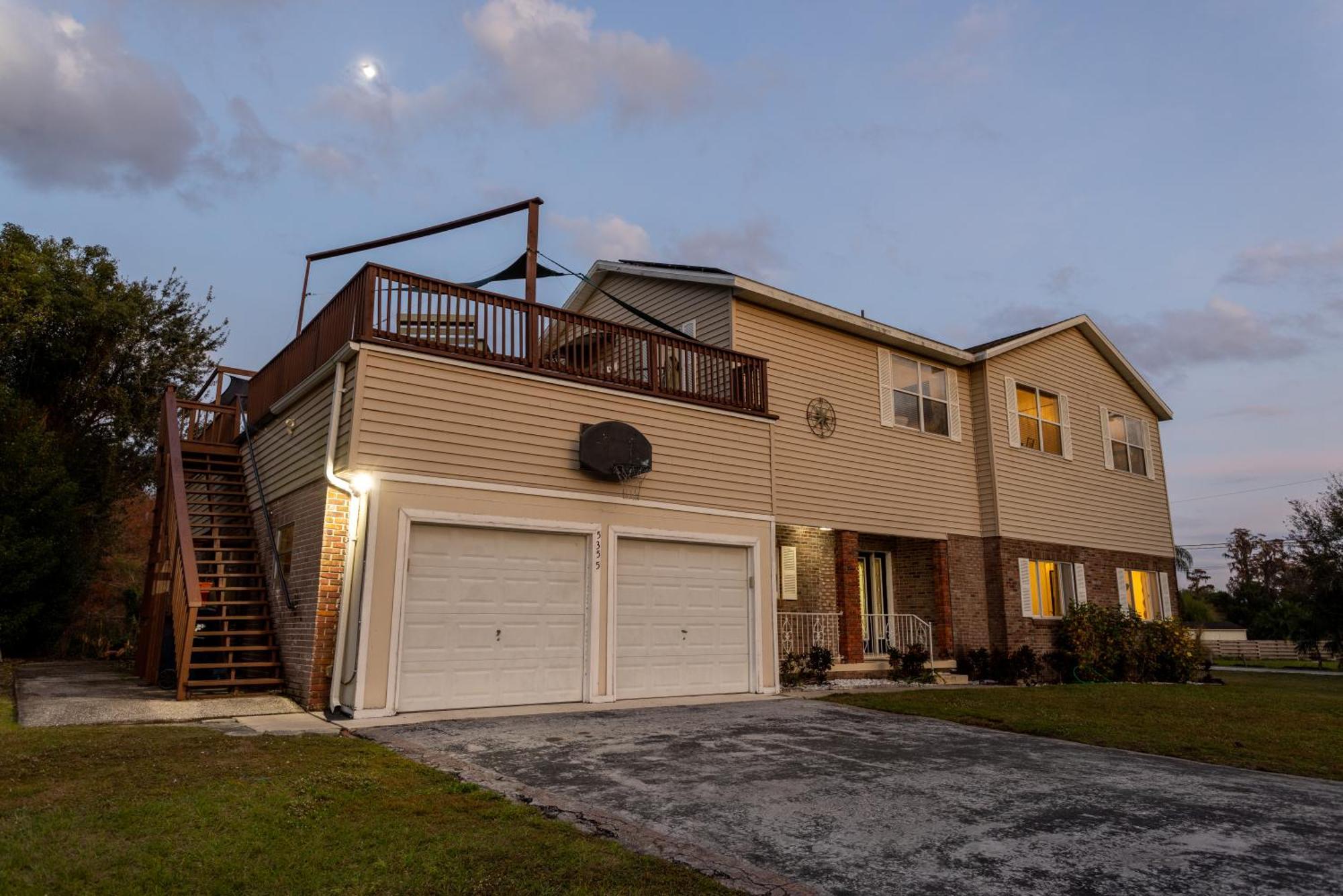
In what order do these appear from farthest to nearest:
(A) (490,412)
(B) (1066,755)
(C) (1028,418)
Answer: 1. (C) (1028,418)
2. (A) (490,412)
3. (B) (1066,755)

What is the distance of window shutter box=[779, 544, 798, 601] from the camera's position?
1476 centimetres

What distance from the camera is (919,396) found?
16.5m

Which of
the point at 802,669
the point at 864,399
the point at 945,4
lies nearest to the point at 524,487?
the point at 802,669

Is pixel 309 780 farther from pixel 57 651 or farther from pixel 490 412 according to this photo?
pixel 57 651

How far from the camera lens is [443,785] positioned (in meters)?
5.27

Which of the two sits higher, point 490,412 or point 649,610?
point 490,412

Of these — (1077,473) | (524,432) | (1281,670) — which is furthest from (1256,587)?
(524,432)

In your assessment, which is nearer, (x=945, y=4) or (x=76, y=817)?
(x=76, y=817)

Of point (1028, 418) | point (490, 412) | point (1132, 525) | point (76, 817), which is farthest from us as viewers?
point (1132, 525)

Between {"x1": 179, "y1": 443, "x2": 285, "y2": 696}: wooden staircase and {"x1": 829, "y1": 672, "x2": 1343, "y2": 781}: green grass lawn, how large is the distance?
7539mm

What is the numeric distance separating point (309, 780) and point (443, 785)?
0.83 metres

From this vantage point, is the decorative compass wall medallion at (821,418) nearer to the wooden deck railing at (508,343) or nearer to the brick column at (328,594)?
the wooden deck railing at (508,343)

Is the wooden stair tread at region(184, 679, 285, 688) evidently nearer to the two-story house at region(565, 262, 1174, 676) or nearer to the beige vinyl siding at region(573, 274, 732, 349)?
the beige vinyl siding at region(573, 274, 732, 349)

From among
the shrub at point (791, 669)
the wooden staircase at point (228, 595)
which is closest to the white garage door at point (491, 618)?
the wooden staircase at point (228, 595)
